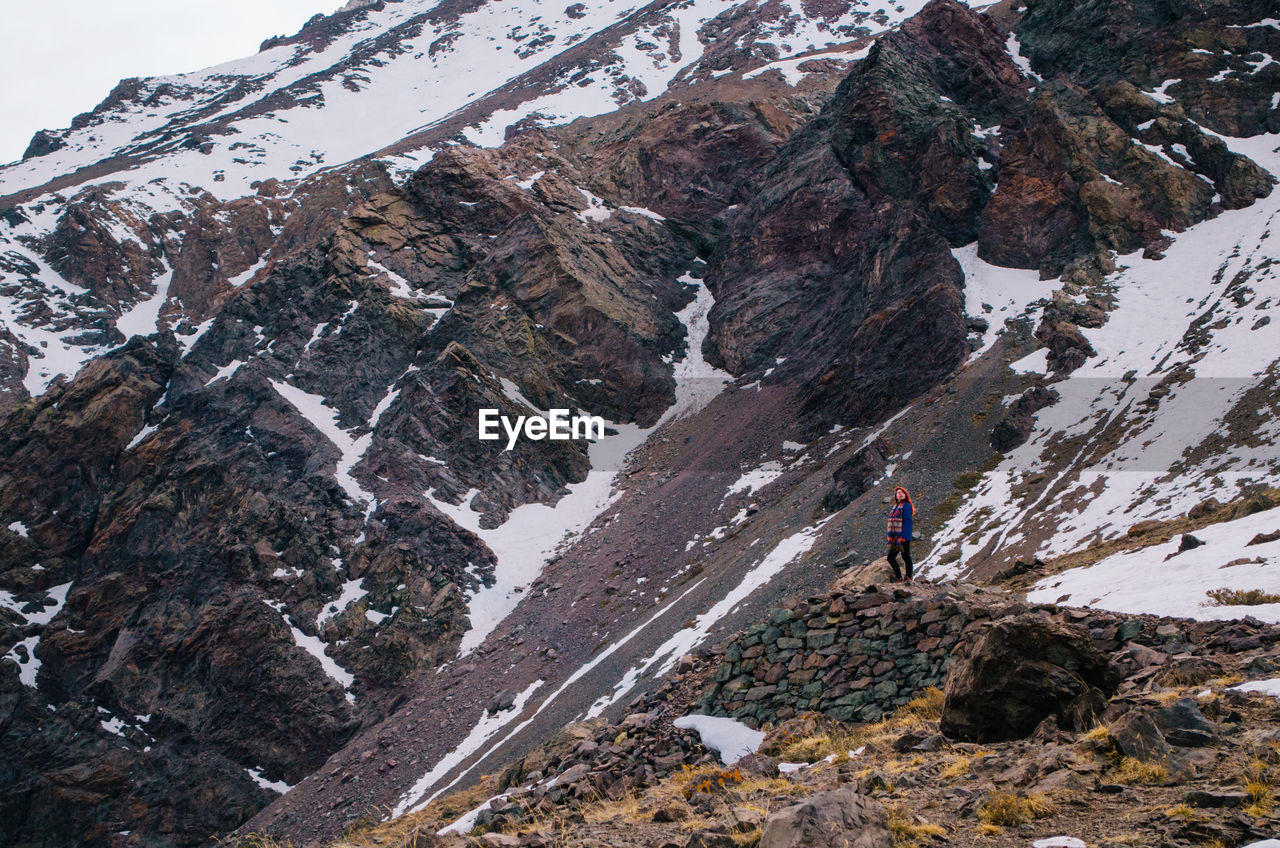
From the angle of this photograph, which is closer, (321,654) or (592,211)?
(321,654)

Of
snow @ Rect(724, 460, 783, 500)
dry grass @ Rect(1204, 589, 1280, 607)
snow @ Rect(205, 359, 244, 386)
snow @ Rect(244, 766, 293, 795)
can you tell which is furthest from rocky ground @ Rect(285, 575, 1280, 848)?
snow @ Rect(205, 359, 244, 386)

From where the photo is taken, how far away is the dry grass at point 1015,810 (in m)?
6.17

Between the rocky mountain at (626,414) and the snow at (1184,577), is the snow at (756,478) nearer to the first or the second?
the rocky mountain at (626,414)

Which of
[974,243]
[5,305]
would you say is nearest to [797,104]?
[974,243]

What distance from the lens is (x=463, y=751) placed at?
103ft

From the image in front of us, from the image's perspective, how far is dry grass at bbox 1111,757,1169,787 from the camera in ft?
20.5

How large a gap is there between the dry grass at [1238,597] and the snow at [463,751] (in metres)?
24.2

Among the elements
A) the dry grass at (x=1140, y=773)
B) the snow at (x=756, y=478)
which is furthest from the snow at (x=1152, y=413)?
the snow at (x=756, y=478)

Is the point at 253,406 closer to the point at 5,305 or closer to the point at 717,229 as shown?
the point at 717,229

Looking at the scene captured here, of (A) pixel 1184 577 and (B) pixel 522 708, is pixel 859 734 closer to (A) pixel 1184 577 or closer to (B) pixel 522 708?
(A) pixel 1184 577

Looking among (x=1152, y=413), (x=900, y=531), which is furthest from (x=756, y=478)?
(x=900, y=531)

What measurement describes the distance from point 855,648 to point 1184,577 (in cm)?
470

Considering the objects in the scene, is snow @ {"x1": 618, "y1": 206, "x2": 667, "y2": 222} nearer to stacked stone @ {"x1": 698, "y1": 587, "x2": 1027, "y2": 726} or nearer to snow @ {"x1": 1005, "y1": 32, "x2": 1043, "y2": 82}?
snow @ {"x1": 1005, "y1": 32, "x2": 1043, "y2": 82}

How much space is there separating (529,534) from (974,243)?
3558 cm
